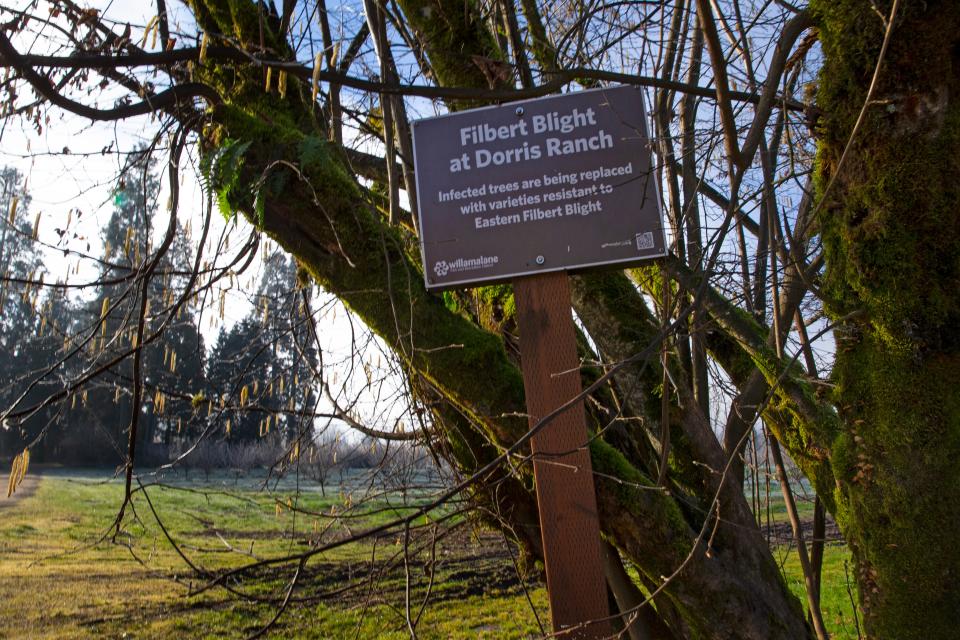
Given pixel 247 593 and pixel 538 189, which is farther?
pixel 247 593

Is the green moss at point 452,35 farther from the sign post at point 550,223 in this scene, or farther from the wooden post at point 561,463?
the wooden post at point 561,463

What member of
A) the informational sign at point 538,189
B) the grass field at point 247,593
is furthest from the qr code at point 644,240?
the grass field at point 247,593

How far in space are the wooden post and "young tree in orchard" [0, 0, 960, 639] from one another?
188 mm

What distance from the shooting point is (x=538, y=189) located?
261 cm

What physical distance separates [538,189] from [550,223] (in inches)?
5.6

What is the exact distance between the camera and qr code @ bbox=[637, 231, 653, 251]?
8.31ft

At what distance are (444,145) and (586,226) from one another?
65 cm

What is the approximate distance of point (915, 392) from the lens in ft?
6.18

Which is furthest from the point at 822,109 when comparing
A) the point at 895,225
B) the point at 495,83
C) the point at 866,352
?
the point at 495,83

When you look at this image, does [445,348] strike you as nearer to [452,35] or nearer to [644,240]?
[644,240]

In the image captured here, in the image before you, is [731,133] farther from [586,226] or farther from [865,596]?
[865,596]

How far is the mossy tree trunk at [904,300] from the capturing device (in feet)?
6.02

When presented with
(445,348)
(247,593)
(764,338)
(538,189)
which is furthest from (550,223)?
(247,593)

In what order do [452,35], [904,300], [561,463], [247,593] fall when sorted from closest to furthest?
[904,300] → [561,463] → [452,35] → [247,593]
